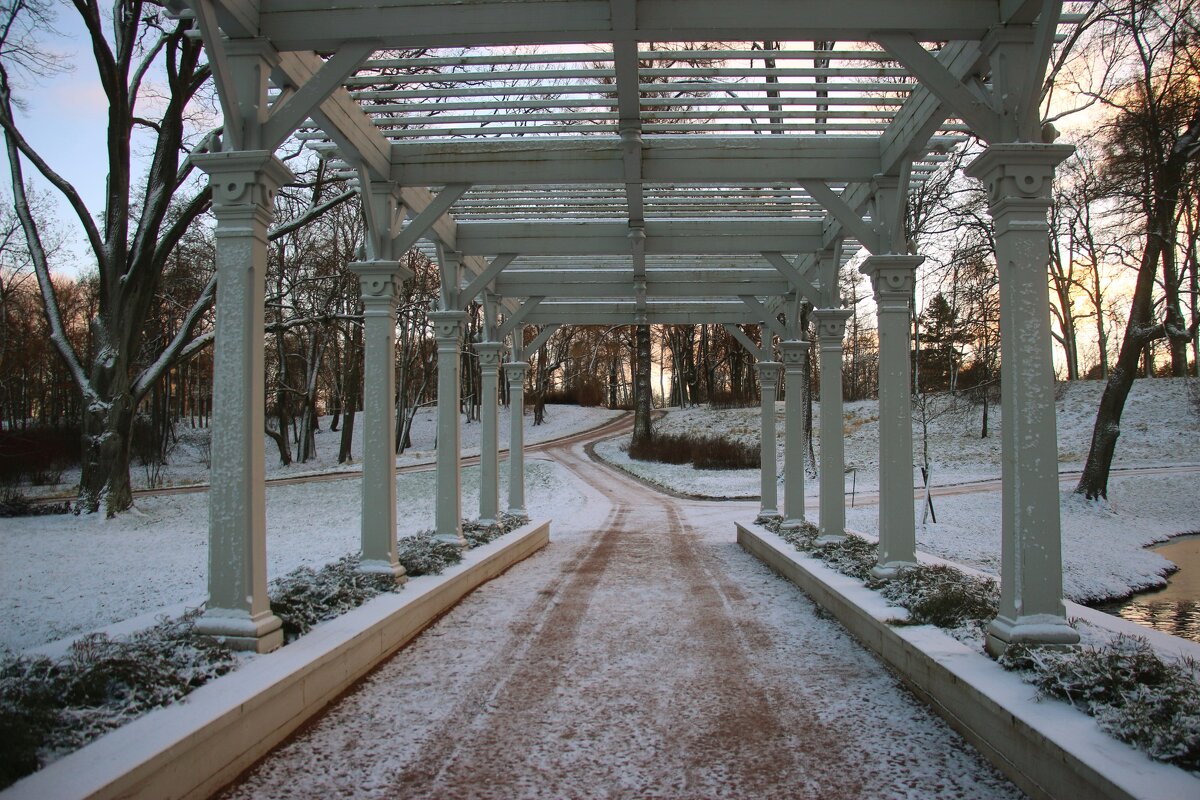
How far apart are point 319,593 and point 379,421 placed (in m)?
1.47

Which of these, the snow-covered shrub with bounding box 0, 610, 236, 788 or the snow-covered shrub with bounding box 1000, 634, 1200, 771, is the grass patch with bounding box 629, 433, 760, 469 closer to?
the snow-covered shrub with bounding box 1000, 634, 1200, 771

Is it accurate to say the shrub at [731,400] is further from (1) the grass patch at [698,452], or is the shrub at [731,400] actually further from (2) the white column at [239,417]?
(2) the white column at [239,417]

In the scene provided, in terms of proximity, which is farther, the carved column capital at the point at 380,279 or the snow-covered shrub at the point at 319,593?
the carved column capital at the point at 380,279

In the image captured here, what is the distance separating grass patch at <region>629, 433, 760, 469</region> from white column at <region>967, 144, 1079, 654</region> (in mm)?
19000

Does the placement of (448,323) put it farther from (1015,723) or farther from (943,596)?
(1015,723)

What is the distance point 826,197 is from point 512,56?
2.57 m

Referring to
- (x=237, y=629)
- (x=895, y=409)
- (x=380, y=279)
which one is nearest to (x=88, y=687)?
(x=237, y=629)

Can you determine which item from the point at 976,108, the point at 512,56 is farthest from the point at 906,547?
the point at 512,56

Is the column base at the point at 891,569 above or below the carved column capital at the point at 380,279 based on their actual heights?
below

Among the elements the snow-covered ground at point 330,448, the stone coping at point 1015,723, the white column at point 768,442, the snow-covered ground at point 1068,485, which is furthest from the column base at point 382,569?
the snow-covered ground at point 330,448

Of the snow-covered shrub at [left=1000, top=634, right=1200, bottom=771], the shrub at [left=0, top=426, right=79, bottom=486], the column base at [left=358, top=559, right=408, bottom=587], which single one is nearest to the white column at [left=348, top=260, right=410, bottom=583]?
the column base at [left=358, top=559, right=408, bottom=587]

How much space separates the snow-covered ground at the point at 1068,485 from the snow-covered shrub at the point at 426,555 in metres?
6.90

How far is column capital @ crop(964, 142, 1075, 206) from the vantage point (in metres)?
3.73

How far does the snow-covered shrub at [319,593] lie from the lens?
166 inches
